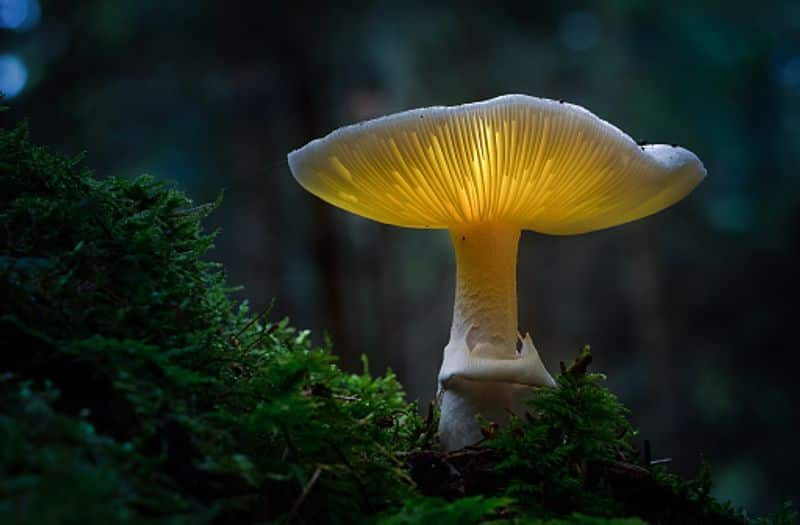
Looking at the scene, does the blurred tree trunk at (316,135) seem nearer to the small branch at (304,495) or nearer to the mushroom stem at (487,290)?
the mushroom stem at (487,290)

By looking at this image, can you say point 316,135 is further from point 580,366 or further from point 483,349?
point 580,366

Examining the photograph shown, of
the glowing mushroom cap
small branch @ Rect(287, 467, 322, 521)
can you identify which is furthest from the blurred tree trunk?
small branch @ Rect(287, 467, 322, 521)

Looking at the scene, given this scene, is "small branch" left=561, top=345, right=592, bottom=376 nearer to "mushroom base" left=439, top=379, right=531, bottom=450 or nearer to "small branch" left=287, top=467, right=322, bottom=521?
"mushroom base" left=439, top=379, right=531, bottom=450

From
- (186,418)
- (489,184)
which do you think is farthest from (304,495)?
(489,184)

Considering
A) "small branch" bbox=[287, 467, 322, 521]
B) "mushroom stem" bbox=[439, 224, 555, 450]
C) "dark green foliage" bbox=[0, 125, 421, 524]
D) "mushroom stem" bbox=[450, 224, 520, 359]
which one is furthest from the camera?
"mushroom stem" bbox=[450, 224, 520, 359]

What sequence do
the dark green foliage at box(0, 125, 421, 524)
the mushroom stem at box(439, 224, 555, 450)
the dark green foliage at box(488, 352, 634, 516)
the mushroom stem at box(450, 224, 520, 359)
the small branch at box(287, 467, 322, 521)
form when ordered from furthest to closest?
the mushroom stem at box(450, 224, 520, 359) → the mushroom stem at box(439, 224, 555, 450) → the dark green foliage at box(488, 352, 634, 516) → the small branch at box(287, 467, 322, 521) → the dark green foliage at box(0, 125, 421, 524)

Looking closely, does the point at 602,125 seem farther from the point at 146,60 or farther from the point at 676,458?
the point at 676,458

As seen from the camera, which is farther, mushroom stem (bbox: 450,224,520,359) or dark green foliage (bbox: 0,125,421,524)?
mushroom stem (bbox: 450,224,520,359)
